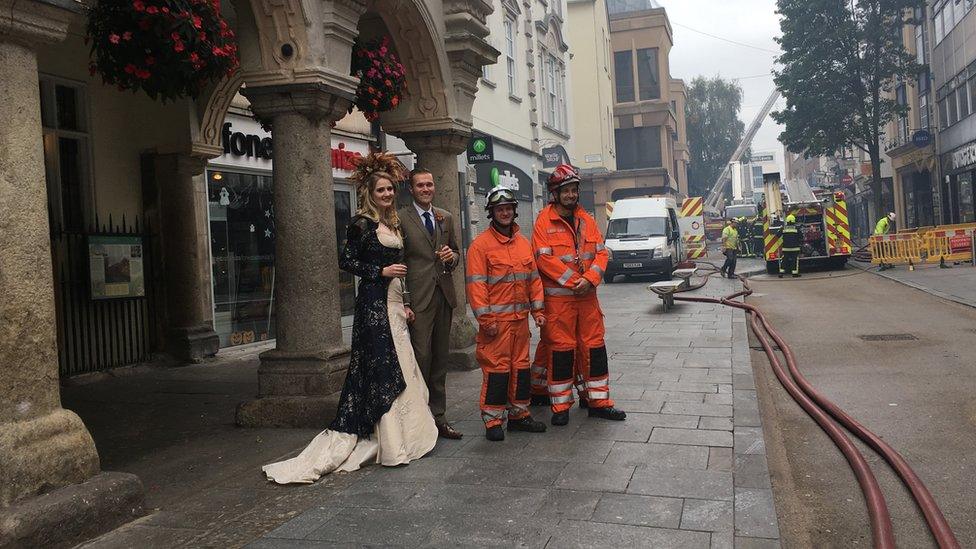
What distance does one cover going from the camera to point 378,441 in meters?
5.27

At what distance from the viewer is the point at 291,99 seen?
6359mm

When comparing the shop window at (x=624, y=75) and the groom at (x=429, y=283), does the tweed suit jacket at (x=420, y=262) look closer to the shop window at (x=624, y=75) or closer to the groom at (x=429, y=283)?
the groom at (x=429, y=283)

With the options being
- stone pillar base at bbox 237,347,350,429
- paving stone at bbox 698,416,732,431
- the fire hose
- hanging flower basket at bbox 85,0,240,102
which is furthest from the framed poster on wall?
the fire hose

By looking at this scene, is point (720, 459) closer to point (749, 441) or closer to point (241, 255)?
point (749, 441)

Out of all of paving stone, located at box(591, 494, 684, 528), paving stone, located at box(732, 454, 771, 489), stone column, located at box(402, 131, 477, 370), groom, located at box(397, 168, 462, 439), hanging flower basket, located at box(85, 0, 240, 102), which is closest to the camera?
paving stone, located at box(591, 494, 684, 528)

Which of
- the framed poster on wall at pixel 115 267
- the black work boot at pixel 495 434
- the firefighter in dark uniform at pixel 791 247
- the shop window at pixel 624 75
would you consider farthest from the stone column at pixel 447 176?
the shop window at pixel 624 75

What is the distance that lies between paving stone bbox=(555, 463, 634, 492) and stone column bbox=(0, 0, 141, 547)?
7.70 ft

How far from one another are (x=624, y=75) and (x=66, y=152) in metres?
44.5

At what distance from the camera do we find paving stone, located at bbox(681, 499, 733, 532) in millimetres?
3793

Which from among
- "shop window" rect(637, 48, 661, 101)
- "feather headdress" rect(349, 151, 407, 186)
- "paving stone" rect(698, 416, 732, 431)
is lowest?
"paving stone" rect(698, 416, 732, 431)

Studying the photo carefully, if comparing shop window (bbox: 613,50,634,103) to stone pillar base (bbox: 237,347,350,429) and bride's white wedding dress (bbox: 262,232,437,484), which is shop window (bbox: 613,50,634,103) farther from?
bride's white wedding dress (bbox: 262,232,437,484)

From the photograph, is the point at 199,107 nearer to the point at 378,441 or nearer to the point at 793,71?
the point at 378,441

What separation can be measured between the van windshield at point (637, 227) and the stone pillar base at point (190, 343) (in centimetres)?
1521

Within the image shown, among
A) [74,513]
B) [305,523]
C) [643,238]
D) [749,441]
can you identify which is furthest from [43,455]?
[643,238]
